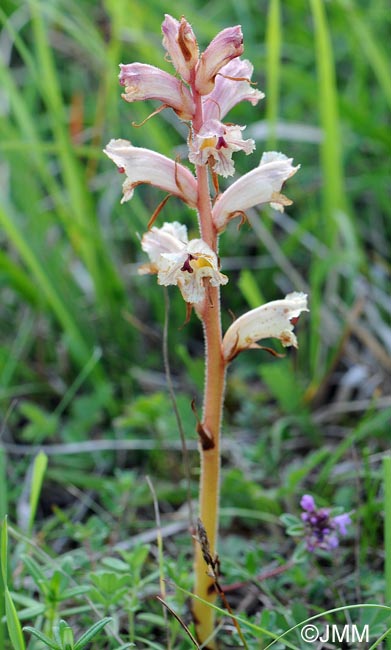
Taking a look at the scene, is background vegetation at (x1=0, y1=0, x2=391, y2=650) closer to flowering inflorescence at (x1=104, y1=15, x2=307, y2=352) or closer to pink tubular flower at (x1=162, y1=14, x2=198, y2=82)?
flowering inflorescence at (x1=104, y1=15, x2=307, y2=352)

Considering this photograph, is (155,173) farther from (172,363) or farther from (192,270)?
(172,363)

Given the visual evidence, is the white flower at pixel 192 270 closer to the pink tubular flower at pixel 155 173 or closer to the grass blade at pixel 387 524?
the pink tubular flower at pixel 155 173

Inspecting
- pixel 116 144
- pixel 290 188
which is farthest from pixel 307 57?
pixel 116 144

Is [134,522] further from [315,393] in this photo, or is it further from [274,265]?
[274,265]

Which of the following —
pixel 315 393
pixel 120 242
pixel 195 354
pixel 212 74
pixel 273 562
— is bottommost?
pixel 273 562

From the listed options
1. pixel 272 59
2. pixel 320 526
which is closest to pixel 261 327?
pixel 320 526
